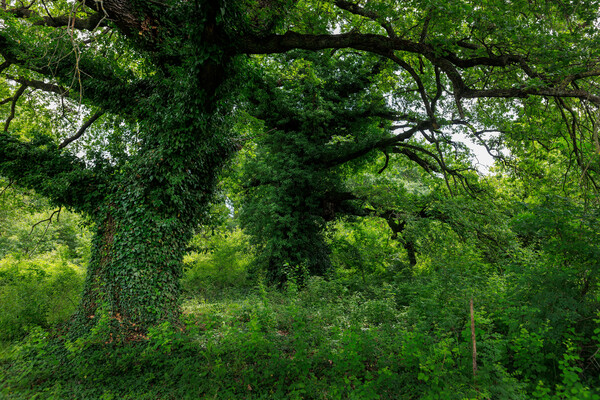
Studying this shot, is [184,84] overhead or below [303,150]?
below

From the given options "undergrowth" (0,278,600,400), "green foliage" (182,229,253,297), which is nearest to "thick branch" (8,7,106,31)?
"undergrowth" (0,278,600,400)

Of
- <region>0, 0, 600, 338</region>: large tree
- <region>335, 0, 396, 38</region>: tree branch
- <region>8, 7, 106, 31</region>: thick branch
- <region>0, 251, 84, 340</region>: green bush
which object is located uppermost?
<region>8, 7, 106, 31</region>: thick branch

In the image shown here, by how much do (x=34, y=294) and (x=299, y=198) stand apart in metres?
8.33

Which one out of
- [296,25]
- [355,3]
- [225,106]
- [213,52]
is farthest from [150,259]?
[355,3]

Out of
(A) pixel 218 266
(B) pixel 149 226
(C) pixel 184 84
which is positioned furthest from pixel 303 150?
(B) pixel 149 226

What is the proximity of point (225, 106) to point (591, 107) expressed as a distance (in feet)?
24.1

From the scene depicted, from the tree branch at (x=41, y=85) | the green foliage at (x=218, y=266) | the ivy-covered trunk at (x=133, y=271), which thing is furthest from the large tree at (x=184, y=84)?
the green foliage at (x=218, y=266)

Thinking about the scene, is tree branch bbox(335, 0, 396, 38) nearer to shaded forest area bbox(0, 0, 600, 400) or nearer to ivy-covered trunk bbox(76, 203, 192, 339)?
shaded forest area bbox(0, 0, 600, 400)

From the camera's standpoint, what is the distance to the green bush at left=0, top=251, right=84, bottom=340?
6.99 meters

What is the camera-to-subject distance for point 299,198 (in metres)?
11.5

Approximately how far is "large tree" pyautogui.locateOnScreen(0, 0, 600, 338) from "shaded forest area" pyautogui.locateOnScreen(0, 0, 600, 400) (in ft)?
0.15

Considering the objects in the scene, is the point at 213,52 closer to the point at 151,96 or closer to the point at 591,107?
the point at 151,96

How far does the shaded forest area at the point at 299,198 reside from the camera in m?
4.04

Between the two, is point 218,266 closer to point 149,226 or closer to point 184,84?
point 149,226
